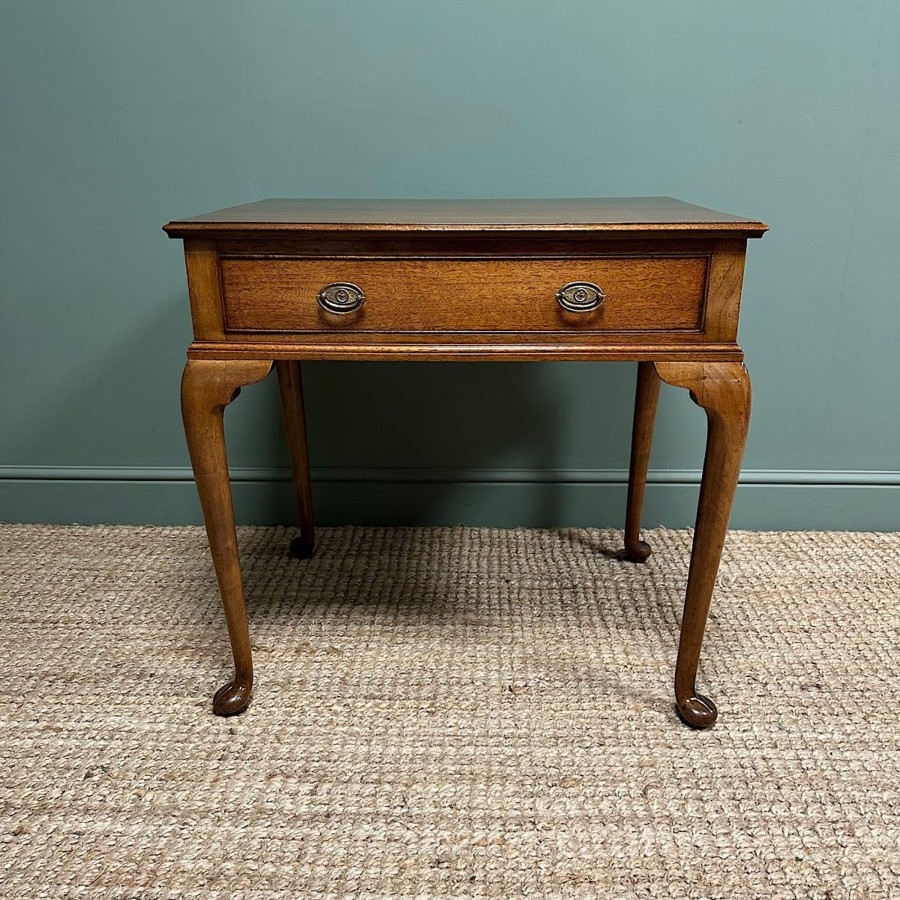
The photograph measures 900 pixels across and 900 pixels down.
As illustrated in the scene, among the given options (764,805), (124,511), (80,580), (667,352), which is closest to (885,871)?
(764,805)

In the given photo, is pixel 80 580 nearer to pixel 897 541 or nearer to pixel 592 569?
pixel 592 569

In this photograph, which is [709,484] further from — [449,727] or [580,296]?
[449,727]

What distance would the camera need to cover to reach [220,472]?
1.01 m

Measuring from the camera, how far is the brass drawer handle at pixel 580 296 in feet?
3.03

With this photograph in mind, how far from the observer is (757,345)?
151 cm

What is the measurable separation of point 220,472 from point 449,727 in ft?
1.52

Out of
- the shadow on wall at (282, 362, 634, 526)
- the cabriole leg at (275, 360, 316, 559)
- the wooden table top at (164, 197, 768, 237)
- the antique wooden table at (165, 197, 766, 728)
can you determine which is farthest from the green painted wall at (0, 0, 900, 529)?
the antique wooden table at (165, 197, 766, 728)

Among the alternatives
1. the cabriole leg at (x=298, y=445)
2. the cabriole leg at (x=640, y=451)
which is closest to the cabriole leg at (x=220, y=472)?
the cabriole leg at (x=298, y=445)

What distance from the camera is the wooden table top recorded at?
883 millimetres

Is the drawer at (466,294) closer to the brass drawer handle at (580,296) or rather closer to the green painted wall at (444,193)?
the brass drawer handle at (580,296)

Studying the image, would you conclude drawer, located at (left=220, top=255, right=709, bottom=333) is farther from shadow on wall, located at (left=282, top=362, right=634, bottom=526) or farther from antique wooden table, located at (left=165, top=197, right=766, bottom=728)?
shadow on wall, located at (left=282, top=362, right=634, bottom=526)

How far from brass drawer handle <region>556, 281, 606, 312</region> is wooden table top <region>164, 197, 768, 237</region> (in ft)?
0.22

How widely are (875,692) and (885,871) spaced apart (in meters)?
0.34

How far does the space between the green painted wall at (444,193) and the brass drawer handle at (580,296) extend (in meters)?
0.58
